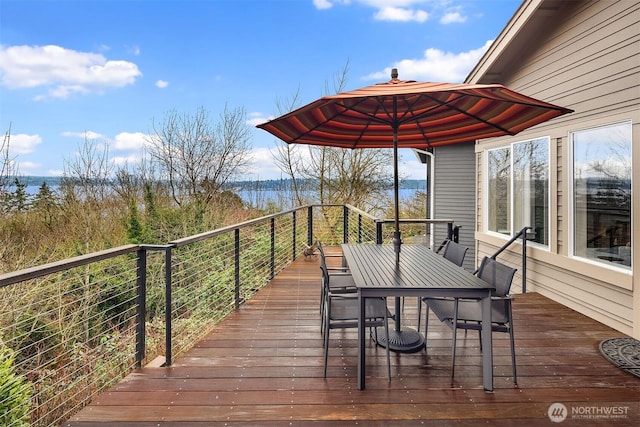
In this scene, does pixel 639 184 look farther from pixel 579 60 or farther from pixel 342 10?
pixel 342 10

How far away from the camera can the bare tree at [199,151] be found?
42.0 ft

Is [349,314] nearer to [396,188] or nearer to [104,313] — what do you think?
[396,188]

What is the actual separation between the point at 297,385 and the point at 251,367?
0.43 metres

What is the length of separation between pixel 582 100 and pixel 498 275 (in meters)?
2.74

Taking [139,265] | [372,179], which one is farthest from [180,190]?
[139,265]

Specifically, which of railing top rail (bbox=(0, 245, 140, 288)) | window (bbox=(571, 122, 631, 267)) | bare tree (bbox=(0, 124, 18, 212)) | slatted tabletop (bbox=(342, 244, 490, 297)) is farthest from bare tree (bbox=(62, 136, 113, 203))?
window (bbox=(571, 122, 631, 267))

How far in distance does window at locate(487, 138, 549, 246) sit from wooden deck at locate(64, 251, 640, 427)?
1.84 metres

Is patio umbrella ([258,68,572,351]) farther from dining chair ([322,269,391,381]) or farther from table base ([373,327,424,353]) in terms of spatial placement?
dining chair ([322,269,391,381])

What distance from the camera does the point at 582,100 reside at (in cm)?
401

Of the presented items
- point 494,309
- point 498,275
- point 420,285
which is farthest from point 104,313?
point 498,275

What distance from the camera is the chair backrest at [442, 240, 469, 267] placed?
3.30 metres

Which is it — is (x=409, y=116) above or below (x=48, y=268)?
above

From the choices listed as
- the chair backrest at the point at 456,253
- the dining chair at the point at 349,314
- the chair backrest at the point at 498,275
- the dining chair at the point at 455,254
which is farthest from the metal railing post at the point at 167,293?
the chair backrest at the point at 456,253

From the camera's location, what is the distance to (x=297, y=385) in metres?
2.40
